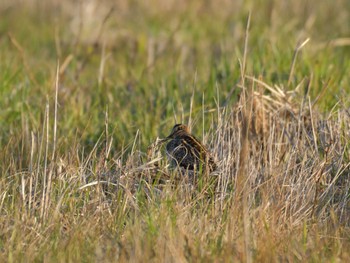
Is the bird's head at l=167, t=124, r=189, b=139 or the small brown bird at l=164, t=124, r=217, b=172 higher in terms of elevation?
the bird's head at l=167, t=124, r=189, b=139

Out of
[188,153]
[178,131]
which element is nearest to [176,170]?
[188,153]

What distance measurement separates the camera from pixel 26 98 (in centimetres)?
784

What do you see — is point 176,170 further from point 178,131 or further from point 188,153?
point 178,131

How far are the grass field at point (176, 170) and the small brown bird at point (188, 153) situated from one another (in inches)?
3.1

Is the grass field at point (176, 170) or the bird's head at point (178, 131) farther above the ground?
the bird's head at point (178, 131)

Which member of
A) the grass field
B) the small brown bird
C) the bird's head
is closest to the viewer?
the grass field

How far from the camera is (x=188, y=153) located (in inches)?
230

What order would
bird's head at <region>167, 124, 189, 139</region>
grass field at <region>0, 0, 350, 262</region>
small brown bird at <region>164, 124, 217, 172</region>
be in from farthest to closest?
1. bird's head at <region>167, 124, 189, 139</region>
2. small brown bird at <region>164, 124, 217, 172</region>
3. grass field at <region>0, 0, 350, 262</region>

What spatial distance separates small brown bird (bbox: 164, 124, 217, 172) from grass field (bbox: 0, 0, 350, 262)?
78 mm

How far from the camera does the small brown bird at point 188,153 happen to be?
5751 mm

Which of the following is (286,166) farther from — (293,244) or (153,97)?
(153,97)

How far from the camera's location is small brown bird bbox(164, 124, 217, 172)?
575 centimetres

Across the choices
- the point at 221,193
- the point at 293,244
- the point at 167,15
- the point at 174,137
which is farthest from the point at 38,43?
the point at 293,244

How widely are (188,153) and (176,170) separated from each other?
0.30 meters
